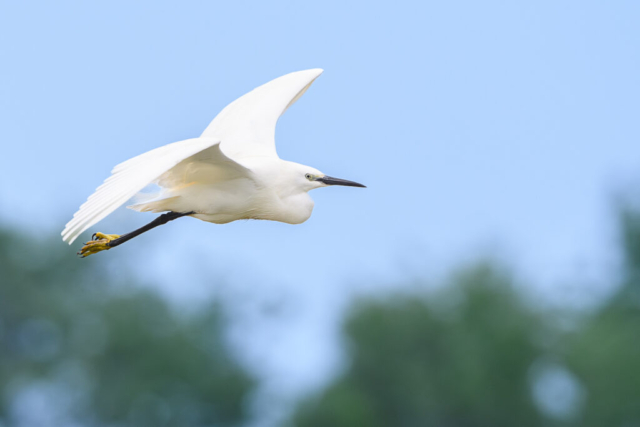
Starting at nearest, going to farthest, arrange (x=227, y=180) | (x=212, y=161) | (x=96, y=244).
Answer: (x=212, y=161) < (x=227, y=180) < (x=96, y=244)

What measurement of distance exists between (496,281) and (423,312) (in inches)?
136

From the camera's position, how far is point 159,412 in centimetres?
3706

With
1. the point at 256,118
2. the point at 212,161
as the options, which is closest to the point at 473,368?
the point at 256,118

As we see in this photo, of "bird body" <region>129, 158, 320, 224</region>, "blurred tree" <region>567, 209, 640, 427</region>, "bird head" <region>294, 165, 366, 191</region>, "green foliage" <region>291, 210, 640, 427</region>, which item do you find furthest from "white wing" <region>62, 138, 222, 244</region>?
"blurred tree" <region>567, 209, 640, 427</region>

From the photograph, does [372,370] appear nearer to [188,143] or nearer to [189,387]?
[189,387]

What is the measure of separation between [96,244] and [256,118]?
2.07 metres

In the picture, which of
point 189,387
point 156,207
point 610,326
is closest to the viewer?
point 156,207

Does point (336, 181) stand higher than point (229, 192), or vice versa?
point (229, 192)

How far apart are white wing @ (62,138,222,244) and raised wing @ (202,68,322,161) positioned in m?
1.50

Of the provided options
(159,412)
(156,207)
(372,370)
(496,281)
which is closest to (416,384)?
(372,370)

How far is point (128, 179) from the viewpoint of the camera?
7.17 metres

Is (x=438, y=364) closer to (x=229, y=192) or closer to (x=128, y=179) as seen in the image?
(x=229, y=192)

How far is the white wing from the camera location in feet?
21.8

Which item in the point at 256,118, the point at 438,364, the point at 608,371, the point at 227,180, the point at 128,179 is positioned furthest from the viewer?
the point at 438,364
